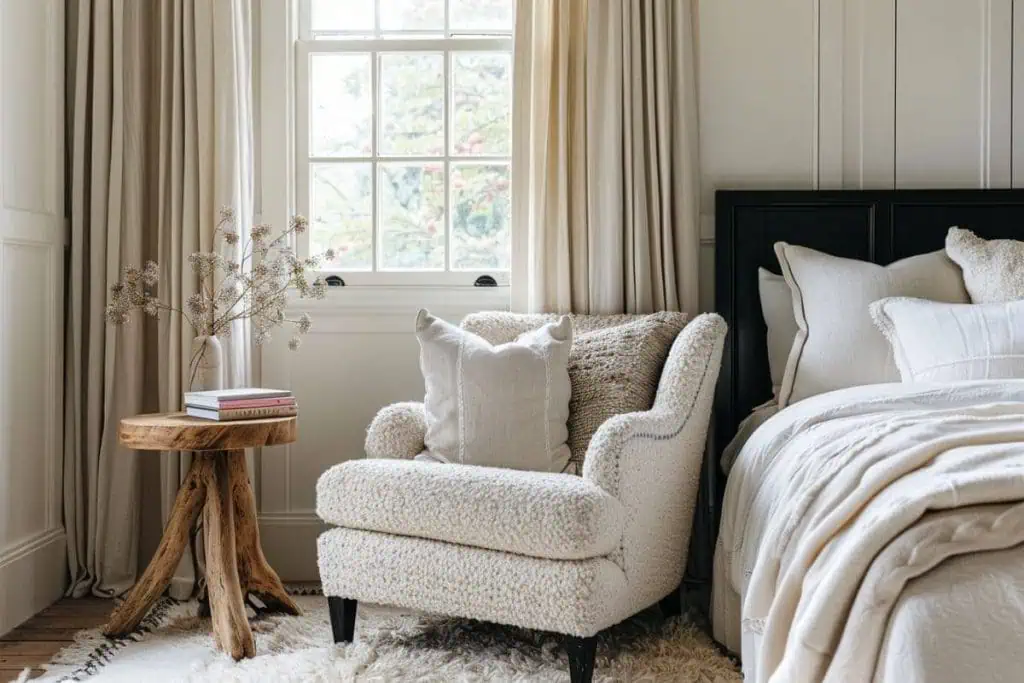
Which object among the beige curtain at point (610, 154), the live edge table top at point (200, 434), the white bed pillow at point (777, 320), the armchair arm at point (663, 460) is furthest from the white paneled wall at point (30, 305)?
the white bed pillow at point (777, 320)

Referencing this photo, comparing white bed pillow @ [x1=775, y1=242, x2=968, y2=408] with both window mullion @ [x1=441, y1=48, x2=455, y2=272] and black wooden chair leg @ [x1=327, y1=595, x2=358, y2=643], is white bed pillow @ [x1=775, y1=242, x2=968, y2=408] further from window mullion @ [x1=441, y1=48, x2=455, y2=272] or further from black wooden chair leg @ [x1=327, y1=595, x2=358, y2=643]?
black wooden chair leg @ [x1=327, y1=595, x2=358, y2=643]

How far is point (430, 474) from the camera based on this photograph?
2336 millimetres

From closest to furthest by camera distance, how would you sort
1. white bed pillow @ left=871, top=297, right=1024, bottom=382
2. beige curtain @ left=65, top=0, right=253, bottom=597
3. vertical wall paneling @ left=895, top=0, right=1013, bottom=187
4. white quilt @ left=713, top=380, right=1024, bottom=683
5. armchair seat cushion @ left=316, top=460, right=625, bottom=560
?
white quilt @ left=713, top=380, right=1024, bottom=683
armchair seat cushion @ left=316, top=460, right=625, bottom=560
white bed pillow @ left=871, top=297, right=1024, bottom=382
beige curtain @ left=65, top=0, right=253, bottom=597
vertical wall paneling @ left=895, top=0, right=1013, bottom=187

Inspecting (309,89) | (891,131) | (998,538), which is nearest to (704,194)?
(891,131)

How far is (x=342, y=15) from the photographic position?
3424 mm

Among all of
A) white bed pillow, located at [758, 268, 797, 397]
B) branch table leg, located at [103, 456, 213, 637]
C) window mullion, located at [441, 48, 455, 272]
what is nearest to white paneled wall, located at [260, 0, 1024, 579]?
white bed pillow, located at [758, 268, 797, 397]

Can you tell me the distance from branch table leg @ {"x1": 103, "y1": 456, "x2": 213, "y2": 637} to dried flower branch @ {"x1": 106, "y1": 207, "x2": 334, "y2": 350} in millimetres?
437

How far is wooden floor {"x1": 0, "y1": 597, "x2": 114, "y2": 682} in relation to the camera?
2504 millimetres

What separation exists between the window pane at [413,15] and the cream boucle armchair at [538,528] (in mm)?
1509

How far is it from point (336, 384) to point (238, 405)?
0.74 meters

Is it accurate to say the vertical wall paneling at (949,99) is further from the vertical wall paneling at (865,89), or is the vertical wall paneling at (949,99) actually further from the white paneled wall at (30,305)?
the white paneled wall at (30,305)

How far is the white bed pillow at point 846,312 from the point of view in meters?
2.82

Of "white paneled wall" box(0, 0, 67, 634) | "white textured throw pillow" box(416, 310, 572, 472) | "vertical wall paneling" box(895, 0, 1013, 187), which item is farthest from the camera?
"vertical wall paneling" box(895, 0, 1013, 187)

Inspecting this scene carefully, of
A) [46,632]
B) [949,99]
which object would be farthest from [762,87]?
[46,632]
